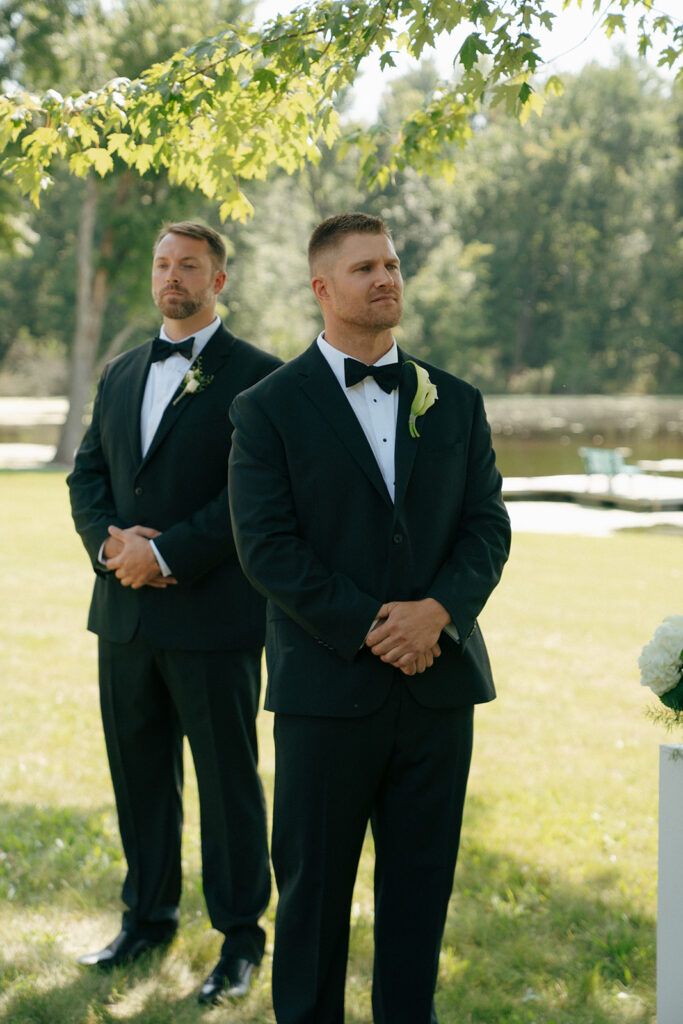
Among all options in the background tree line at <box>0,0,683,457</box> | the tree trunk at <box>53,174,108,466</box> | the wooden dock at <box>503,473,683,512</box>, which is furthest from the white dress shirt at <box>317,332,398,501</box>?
the background tree line at <box>0,0,683,457</box>

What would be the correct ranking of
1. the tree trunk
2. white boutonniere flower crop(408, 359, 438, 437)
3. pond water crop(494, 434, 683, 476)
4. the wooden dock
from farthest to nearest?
pond water crop(494, 434, 683, 476)
the tree trunk
the wooden dock
white boutonniere flower crop(408, 359, 438, 437)

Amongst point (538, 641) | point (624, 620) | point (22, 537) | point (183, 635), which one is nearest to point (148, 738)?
point (183, 635)

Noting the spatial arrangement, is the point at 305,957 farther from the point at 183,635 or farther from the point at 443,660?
the point at 183,635

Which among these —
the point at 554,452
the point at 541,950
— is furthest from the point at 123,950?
the point at 554,452

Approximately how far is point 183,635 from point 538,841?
231cm

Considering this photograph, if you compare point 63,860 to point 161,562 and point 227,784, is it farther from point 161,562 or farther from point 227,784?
point 161,562

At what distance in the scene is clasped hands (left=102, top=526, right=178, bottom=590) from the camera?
3615 millimetres

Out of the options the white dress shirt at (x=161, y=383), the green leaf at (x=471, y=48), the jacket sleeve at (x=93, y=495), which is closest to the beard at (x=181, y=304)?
the white dress shirt at (x=161, y=383)

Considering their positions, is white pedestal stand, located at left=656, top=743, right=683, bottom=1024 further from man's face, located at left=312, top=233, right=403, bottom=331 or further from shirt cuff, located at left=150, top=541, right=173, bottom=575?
shirt cuff, located at left=150, top=541, right=173, bottom=575

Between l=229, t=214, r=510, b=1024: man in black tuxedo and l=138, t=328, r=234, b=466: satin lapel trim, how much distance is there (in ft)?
2.37

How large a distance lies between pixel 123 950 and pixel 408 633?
1957 millimetres

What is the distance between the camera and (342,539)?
9.73ft

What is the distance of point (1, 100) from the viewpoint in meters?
3.85

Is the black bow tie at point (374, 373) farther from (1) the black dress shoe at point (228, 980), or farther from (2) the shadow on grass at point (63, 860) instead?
(2) the shadow on grass at point (63, 860)
